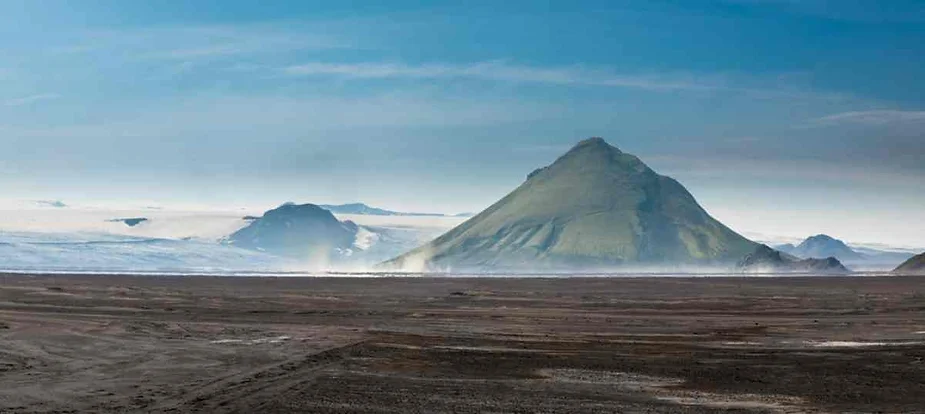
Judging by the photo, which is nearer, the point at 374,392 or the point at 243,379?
the point at 374,392

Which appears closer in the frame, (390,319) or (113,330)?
(113,330)

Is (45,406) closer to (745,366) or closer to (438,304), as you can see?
(745,366)

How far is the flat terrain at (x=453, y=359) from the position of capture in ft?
87.9

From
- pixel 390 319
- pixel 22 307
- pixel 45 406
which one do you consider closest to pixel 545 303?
pixel 390 319

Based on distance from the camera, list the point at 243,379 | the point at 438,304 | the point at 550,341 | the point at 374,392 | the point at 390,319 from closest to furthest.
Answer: the point at 374,392, the point at 243,379, the point at 550,341, the point at 390,319, the point at 438,304

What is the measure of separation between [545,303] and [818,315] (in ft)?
69.4

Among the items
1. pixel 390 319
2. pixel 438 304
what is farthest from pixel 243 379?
pixel 438 304

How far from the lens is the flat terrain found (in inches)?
1055

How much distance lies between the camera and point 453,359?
120 feet

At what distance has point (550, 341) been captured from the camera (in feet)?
147

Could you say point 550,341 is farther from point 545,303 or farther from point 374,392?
point 545,303

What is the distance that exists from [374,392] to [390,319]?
31.6m

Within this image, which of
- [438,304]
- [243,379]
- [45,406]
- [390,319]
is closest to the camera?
[45,406]

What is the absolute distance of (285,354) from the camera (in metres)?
37.6
